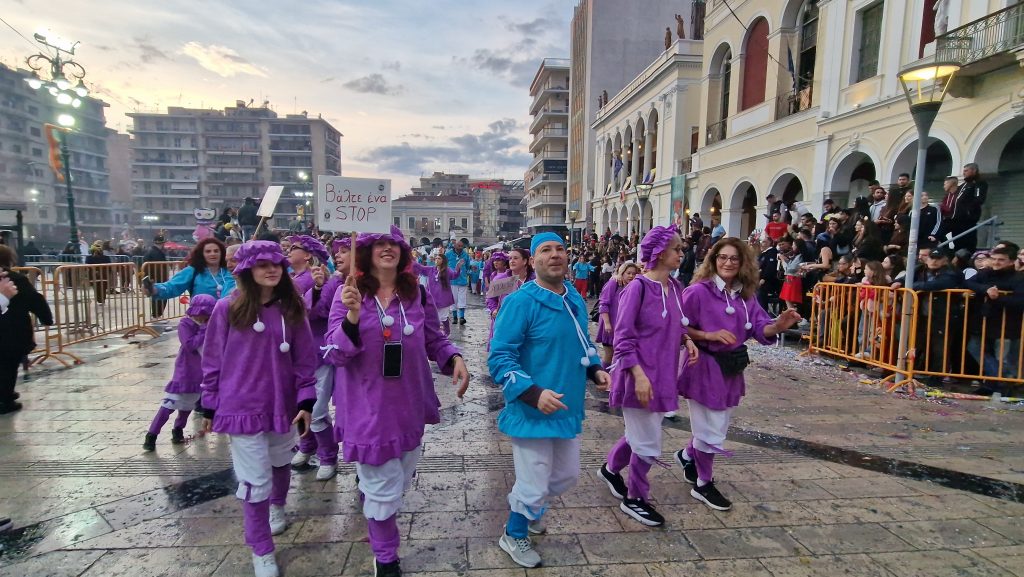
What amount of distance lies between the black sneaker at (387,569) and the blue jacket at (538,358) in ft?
3.06

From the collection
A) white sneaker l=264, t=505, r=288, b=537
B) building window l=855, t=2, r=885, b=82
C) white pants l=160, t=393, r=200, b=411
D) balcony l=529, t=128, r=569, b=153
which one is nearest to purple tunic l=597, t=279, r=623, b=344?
white sneaker l=264, t=505, r=288, b=537

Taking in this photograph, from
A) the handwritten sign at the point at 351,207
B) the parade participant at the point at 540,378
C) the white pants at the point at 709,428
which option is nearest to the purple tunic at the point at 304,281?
the handwritten sign at the point at 351,207

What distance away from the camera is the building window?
1291 cm

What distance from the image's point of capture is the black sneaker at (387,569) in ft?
8.95

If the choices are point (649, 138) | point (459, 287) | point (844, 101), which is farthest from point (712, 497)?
point (649, 138)

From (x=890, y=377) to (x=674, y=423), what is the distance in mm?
3808

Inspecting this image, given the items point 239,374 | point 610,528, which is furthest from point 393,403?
point 610,528

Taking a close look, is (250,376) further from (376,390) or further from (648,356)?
(648,356)

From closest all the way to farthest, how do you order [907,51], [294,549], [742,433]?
[294,549] < [742,433] < [907,51]

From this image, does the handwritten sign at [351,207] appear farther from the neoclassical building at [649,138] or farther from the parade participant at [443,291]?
the neoclassical building at [649,138]

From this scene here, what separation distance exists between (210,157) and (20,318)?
98226 millimetres

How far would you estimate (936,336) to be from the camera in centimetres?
682

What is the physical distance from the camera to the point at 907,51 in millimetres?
11766

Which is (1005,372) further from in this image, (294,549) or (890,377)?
(294,549)
